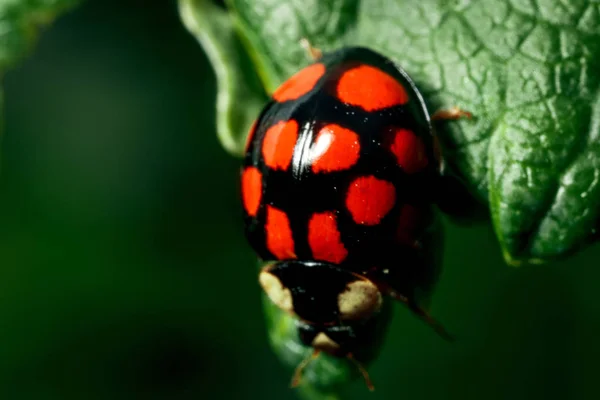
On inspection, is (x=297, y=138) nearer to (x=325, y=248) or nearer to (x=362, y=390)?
(x=325, y=248)

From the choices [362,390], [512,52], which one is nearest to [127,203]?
[362,390]

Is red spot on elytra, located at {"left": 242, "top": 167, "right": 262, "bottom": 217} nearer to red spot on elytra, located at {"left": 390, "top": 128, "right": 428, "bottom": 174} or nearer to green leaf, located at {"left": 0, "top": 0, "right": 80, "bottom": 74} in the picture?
red spot on elytra, located at {"left": 390, "top": 128, "right": 428, "bottom": 174}

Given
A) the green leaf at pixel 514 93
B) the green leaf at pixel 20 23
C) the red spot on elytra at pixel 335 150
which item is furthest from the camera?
the green leaf at pixel 20 23

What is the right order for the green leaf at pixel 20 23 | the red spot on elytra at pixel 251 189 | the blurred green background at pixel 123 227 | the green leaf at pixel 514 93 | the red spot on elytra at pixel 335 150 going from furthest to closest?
the blurred green background at pixel 123 227, the green leaf at pixel 20 23, the red spot on elytra at pixel 251 189, the red spot on elytra at pixel 335 150, the green leaf at pixel 514 93

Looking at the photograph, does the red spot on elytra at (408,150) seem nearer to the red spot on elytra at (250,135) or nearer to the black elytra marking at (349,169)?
the black elytra marking at (349,169)

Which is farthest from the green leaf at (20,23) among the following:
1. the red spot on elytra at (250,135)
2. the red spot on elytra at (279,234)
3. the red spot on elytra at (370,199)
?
the red spot on elytra at (370,199)

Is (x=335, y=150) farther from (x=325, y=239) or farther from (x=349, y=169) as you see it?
(x=325, y=239)
